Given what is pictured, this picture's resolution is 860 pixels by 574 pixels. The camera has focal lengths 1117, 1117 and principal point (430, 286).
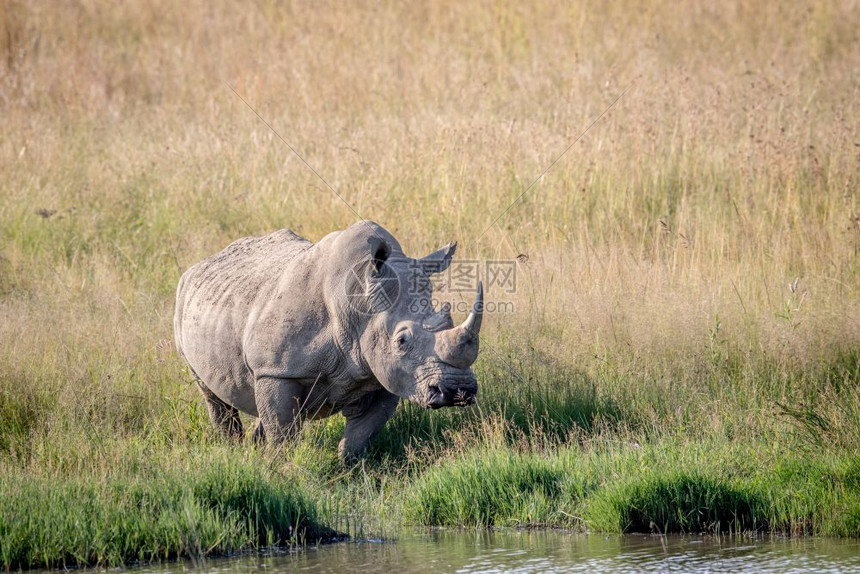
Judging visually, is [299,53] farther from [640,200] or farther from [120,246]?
[640,200]

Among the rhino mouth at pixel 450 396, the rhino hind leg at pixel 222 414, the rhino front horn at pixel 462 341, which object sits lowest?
the rhino hind leg at pixel 222 414

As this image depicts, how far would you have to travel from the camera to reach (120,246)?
1246 cm

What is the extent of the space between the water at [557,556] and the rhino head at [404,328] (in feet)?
3.07

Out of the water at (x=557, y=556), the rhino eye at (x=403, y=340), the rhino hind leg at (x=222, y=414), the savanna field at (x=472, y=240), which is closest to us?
the water at (x=557, y=556)

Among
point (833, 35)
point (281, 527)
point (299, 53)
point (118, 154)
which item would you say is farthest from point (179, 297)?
point (833, 35)

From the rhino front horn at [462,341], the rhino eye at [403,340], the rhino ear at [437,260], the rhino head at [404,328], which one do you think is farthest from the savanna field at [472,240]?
the rhino ear at [437,260]

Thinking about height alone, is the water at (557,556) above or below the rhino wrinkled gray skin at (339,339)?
below

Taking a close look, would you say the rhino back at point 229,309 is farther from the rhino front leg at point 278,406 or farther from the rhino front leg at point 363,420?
the rhino front leg at point 363,420

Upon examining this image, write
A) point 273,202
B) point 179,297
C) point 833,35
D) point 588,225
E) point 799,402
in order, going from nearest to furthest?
point 799,402, point 179,297, point 588,225, point 273,202, point 833,35

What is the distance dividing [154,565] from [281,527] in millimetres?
750

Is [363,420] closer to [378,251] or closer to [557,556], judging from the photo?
[378,251]

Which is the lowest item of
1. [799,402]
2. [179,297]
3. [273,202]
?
[799,402]

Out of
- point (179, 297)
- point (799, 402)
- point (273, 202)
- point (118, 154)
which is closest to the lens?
point (799, 402)

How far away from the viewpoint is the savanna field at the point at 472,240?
6.57 metres
